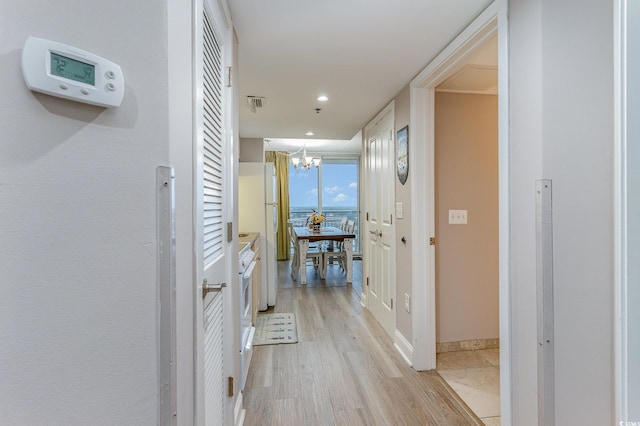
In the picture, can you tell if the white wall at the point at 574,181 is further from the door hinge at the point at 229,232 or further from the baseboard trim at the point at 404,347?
the door hinge at the point at 229,232

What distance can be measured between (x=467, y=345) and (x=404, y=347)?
598 mm

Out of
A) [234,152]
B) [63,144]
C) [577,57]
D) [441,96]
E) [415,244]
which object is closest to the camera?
[63,144]

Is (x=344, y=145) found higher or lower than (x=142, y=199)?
higher

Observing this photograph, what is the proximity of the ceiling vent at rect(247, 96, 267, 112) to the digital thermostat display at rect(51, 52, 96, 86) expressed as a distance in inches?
90.2

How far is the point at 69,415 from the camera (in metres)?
0.50

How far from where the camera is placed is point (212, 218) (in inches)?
49.1

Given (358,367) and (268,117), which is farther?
(268,117)

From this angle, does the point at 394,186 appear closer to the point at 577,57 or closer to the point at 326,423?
the point at 577,57

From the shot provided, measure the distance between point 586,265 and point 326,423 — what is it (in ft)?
5.08

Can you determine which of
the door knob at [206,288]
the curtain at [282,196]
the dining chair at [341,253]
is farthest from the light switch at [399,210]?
the curtain at [282,196]

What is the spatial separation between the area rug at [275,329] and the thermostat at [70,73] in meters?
2.59

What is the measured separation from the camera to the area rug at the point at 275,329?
276 centimetres

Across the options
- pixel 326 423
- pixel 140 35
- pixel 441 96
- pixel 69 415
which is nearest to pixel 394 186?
pixel 441 96
